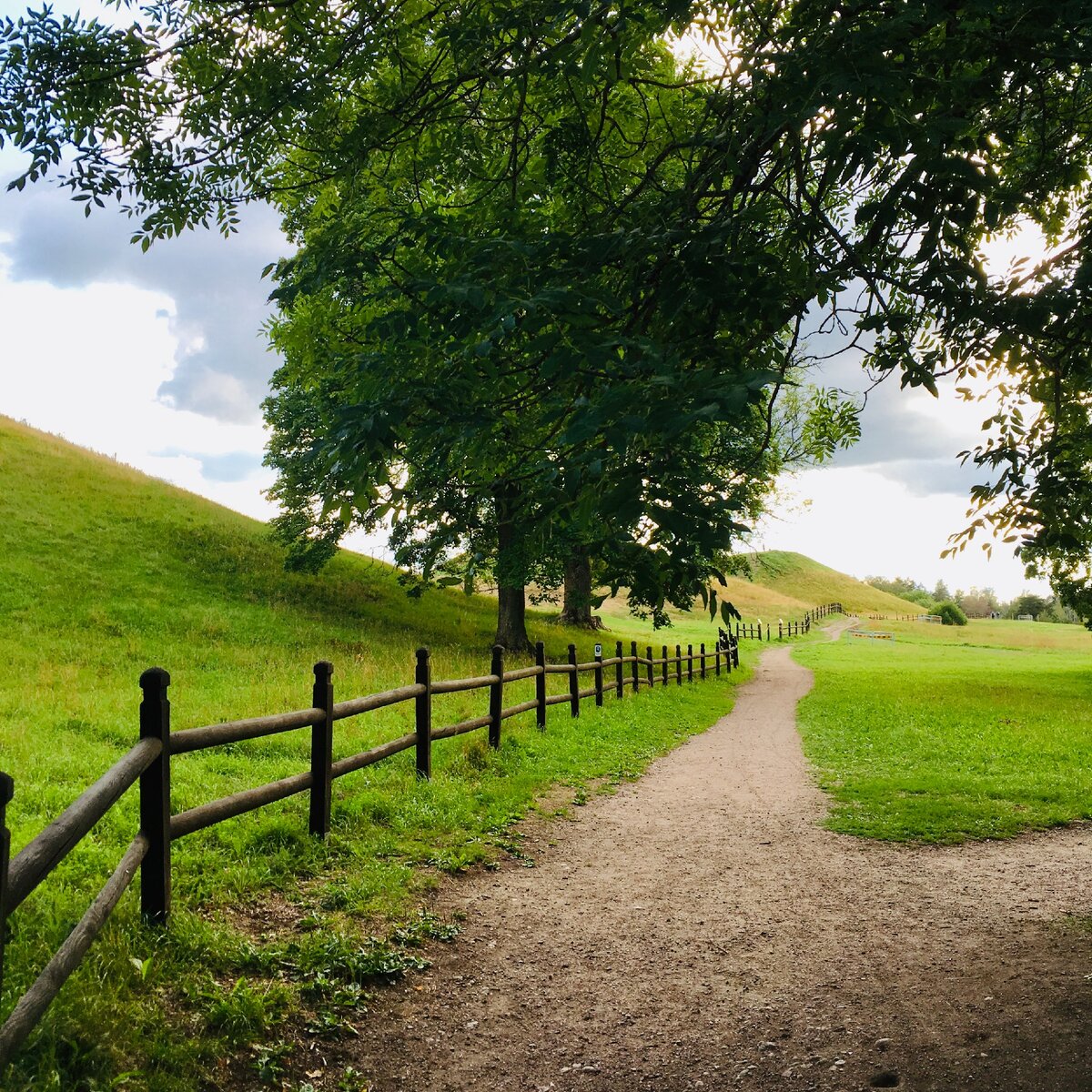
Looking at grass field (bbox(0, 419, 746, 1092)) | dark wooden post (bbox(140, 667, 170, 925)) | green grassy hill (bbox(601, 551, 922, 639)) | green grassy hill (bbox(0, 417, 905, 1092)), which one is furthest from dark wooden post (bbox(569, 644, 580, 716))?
green grassy hill (bbox(601, 551, 922, 639))

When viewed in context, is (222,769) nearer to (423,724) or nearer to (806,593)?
(423,724)

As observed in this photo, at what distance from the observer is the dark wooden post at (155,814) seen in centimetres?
470

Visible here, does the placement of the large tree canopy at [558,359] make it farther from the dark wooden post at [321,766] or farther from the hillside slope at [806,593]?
the hillside slope at [806,593]

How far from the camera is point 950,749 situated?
14133 millimetres

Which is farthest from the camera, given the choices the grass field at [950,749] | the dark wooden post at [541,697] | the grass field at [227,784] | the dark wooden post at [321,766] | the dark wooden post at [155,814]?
the dark wooden post at [541,697]

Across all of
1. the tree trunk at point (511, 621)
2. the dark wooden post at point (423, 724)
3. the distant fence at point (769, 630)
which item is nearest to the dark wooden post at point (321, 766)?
the dark wooden post at point (423, 724)

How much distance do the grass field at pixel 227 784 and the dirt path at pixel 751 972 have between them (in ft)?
1.77

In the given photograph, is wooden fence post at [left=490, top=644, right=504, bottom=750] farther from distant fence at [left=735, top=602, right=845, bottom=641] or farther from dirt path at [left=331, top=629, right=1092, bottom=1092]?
distant fence at [left=735, top=602, right=845, bottom=641]

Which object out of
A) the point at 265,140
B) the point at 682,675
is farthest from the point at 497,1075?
the point at 682,675

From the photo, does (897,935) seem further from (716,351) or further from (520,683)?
(520,683)

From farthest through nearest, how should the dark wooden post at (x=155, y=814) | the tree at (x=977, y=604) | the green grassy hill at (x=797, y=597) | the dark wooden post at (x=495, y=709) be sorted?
the tree at (x=977, y=604) → the green grassy hill at (x=797, y=597) → the dark wooden post at (x=495, y=709) → the dark wooden post at (x=155, y=814)

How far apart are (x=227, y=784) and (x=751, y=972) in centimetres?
564

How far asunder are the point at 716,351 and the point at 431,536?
1928mm

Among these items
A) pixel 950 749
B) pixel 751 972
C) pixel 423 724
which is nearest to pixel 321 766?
pixel 423 724
